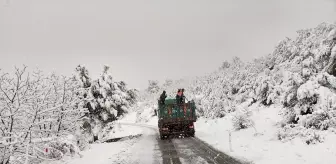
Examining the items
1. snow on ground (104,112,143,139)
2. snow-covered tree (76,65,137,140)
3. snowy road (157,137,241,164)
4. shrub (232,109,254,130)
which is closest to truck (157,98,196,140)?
shrub (232,109,254,130)

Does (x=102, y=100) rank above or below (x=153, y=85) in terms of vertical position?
below

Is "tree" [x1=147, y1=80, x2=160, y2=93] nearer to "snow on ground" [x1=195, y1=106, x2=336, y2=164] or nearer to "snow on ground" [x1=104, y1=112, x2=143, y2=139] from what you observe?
"snow on ground" [x1=104, y1=112, x2=143, y2=139]

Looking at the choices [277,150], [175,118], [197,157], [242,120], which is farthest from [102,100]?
[277,150]

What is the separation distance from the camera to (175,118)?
24094 millimetres

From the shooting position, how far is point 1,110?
27.8 feet

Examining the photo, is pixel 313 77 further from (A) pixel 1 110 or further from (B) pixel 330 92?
(A) pixel 1 110

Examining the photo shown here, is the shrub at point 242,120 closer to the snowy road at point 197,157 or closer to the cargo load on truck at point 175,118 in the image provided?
the cargo load on truck at point 175,118

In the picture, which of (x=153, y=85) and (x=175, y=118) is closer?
(x=175, y=118)

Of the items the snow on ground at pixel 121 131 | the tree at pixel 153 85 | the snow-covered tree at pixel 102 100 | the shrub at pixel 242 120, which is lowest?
the snow on ground at pixel 121 131

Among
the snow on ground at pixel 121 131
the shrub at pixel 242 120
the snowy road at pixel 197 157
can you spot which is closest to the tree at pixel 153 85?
the snow on ground at pixel 121 131

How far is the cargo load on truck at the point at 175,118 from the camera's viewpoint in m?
24.0

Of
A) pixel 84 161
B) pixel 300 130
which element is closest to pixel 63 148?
pixel 84 161

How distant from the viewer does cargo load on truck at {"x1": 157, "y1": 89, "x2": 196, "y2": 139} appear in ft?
78.8

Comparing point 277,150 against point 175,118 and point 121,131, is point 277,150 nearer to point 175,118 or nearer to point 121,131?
point 175,118
